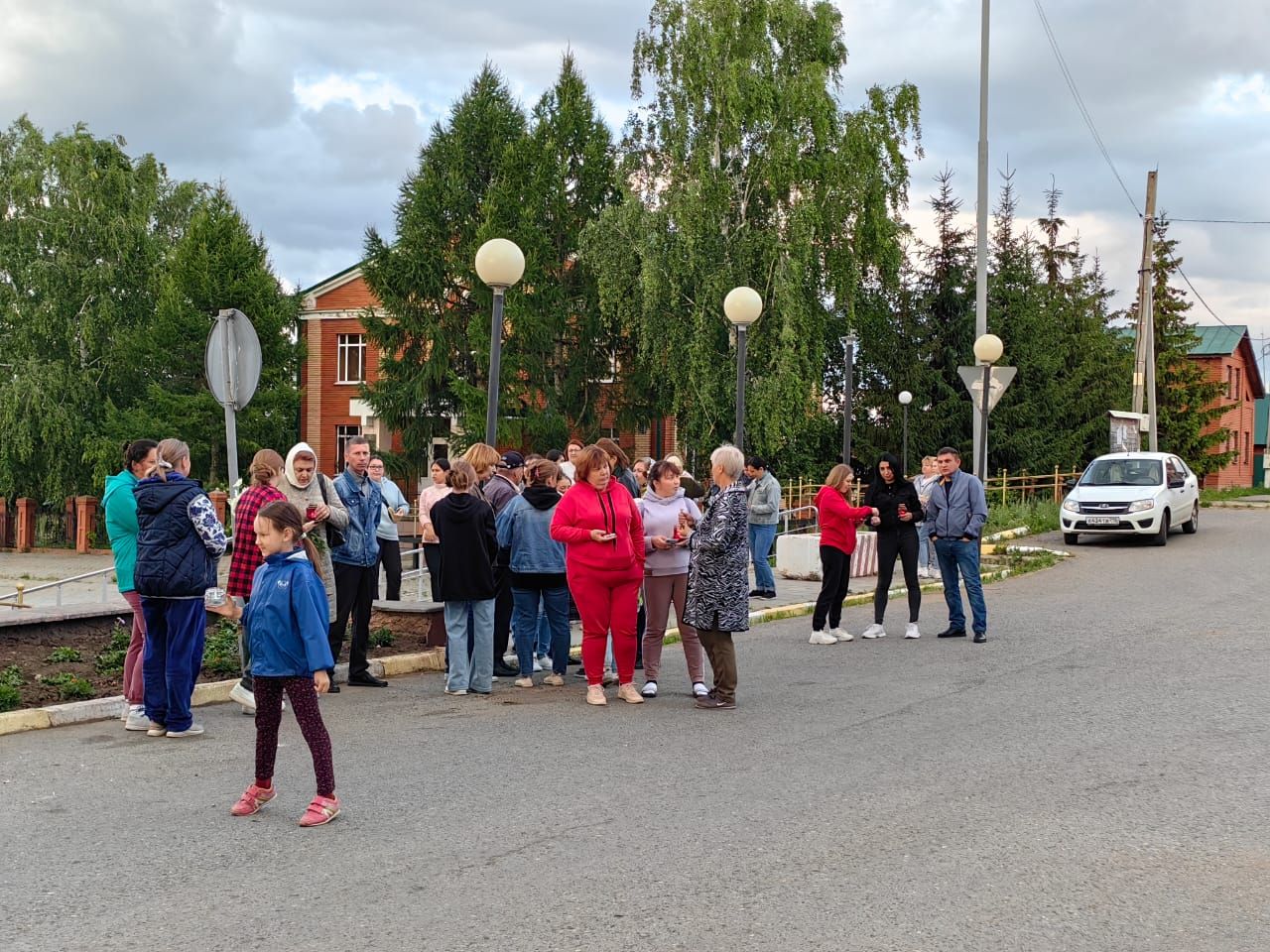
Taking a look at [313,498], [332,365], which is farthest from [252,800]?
[332,365]

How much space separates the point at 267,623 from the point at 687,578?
421 cm

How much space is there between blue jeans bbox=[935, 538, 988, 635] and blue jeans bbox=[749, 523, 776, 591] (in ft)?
12.1

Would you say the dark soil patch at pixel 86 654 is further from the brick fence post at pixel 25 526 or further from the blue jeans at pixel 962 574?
the brick fence post at pixel 25 526

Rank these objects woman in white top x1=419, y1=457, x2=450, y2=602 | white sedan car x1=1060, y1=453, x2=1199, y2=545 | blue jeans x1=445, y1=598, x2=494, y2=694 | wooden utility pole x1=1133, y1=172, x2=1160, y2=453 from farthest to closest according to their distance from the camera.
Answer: wooden utility pole x1=1133, y1=172, x2=1160, y2=453, white sedan car x1=1060, y1=453, x2=1199, y2=545, woman in white top x1=419, y1=457, x2=450, y2=602, blue jeans x1=445, y1=598, x2=494, y2=694

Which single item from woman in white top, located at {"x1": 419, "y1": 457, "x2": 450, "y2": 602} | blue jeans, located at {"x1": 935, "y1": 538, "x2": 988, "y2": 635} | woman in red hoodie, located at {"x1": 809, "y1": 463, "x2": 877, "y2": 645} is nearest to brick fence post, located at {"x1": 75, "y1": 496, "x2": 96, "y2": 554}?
woman in white top, located at {"x1": 419, "y1": 457, "x2": 450, "y2": 602}

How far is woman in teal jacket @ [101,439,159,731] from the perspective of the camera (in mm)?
8438

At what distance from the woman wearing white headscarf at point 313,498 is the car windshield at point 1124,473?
63.0 ft

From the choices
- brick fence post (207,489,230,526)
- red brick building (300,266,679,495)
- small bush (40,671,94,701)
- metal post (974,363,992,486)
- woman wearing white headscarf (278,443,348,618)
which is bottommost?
small bush (40,671,94,701)

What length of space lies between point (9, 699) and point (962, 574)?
8.77 metres

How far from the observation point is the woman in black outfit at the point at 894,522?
43.1ft

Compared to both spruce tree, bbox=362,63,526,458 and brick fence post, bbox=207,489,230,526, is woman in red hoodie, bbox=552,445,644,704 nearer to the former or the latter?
brick fence post, bbox=207,489,230,526

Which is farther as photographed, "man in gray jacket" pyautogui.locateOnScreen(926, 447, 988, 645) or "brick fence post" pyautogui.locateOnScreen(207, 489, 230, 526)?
"brick fence post" pyautogui.locateOnScreen(207, 489, 230, 526)

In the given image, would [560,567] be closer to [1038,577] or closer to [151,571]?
[151,571]

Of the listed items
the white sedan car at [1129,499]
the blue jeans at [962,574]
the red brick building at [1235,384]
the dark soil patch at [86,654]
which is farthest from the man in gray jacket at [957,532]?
the red brick building at [1235,384]
